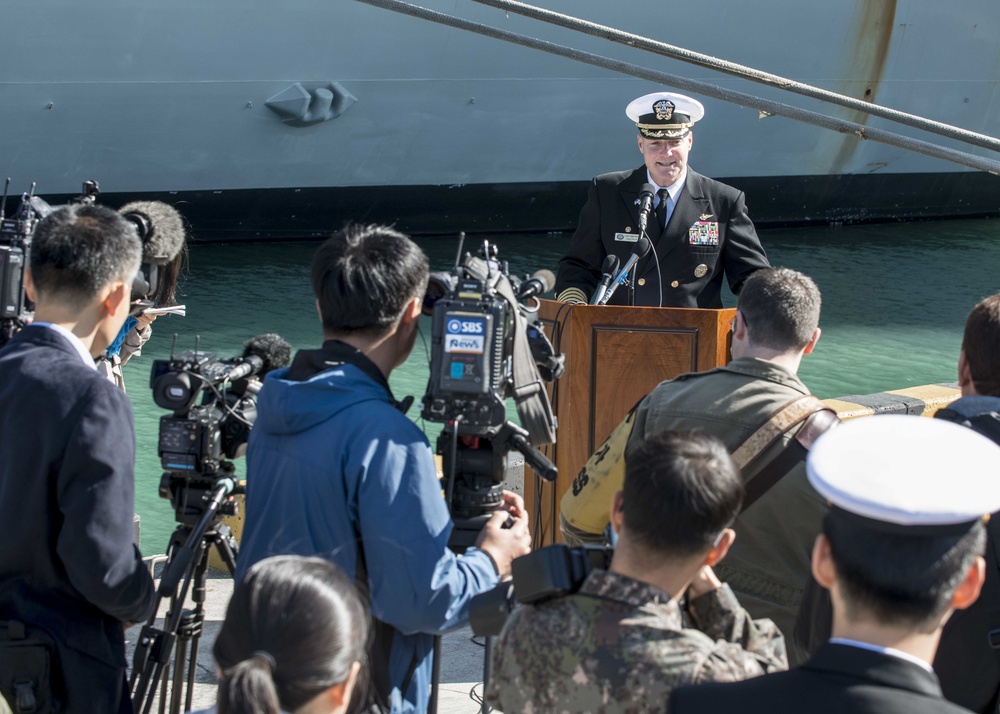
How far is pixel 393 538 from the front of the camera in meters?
1.84

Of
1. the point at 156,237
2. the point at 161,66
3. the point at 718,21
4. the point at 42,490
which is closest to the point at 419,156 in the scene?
the point at 161,66

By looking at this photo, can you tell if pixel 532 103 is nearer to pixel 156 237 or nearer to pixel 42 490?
pixel 156 237

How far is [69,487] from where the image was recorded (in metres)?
2.04

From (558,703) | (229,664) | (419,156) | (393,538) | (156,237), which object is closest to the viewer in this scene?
(229,664)

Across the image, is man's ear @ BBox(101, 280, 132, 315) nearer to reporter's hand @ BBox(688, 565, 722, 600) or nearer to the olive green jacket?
the olive green jacket

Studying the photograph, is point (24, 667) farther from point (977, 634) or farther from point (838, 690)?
point (977, 634)

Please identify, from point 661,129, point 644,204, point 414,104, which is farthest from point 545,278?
point 414,104

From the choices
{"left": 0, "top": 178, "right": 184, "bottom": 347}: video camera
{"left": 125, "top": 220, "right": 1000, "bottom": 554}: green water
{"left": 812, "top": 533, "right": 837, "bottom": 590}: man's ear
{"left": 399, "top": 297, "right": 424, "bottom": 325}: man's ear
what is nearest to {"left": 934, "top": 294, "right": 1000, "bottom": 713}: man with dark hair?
{"left": 812, "top": 533, "right": 837, "bottom": 590}: man's ear

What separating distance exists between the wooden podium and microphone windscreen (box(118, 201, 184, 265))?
112cm

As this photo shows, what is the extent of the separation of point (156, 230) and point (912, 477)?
230cm

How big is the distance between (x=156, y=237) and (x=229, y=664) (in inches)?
75.1

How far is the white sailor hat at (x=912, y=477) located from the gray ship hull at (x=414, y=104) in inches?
392

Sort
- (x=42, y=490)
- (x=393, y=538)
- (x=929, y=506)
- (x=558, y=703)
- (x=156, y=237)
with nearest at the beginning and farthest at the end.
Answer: (x=929, y=506), (x=558, y=703), (x=393, y=538), (x=42, y=490), (x=156, y=237)

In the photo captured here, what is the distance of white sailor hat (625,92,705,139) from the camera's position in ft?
13.4
